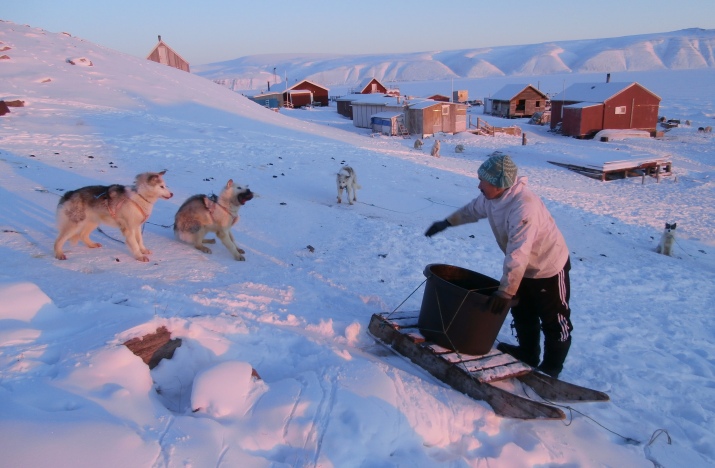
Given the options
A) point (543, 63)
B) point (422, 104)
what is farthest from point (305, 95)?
point (543, 63)

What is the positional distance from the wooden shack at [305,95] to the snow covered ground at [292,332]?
4677cm

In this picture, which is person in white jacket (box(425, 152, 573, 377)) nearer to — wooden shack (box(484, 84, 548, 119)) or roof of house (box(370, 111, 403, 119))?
roof of house (box(370, 111, 403, 119))

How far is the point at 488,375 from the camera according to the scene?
159 inches

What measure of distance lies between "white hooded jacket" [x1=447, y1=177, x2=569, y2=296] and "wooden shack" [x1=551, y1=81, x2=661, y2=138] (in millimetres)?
38769

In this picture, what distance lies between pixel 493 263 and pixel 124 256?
20.4 feet

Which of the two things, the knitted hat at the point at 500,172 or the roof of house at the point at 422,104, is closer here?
the knitted hat at the point at 500,172

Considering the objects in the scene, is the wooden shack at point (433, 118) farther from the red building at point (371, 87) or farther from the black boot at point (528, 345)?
the black boot at point (528, 345)

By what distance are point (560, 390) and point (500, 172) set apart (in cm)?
204

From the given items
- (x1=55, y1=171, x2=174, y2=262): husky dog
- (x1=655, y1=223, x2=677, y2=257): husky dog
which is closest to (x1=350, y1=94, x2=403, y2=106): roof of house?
(x1=655, y1=223, x2=677, y2=257): husky dog

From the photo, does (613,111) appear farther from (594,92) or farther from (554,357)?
(554,357)

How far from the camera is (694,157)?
30188 mm

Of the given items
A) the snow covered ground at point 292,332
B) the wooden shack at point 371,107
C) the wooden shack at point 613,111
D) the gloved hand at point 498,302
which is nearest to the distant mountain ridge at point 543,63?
the wooden shack at point 371,107

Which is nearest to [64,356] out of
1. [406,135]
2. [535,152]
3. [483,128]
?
[535,152]

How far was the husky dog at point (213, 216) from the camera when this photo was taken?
23.6ft
